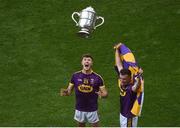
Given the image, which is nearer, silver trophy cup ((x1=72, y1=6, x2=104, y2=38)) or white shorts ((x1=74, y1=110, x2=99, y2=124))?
silver trophy cup ((x1=72, y1=6, x2=104, y2=38))

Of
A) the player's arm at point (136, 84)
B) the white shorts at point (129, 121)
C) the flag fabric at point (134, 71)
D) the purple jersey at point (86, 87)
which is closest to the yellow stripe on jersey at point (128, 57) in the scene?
the flag fabric at point (134, 71)

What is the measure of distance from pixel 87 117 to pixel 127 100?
123 cm

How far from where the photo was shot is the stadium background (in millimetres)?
14719

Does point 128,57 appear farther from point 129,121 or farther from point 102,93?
point 129,121

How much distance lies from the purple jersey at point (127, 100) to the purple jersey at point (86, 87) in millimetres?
740

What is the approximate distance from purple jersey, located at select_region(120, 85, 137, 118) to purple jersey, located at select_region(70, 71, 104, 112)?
0.74 m

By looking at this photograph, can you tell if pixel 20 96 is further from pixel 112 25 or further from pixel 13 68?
pixel 112 25

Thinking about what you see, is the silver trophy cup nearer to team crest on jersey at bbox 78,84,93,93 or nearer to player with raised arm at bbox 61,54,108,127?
player with raised arm at bbox 61,54,108,127

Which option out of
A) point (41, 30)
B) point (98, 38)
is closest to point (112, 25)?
point (98, 38)

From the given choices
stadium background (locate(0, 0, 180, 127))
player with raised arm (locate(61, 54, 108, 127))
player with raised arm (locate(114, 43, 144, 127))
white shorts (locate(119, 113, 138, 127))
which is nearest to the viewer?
player with raised arm (locate(114, 43, 144, 127))

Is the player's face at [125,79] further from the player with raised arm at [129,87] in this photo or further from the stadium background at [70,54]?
the stadium background at [70,54]

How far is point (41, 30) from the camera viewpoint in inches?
706

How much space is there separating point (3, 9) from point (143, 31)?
423 cm

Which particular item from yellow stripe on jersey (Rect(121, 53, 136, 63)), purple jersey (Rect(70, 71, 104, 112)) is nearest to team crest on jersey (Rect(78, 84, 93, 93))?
purple jersey (Rect(70, 71, 104, 112))
